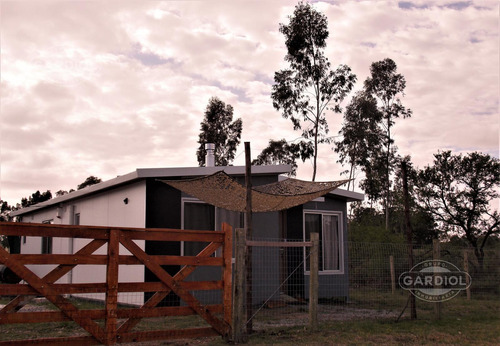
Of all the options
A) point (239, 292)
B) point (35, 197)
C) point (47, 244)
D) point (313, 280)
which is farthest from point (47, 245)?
point (35, 197)

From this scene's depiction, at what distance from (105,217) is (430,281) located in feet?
21.5

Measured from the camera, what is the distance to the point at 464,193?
60.3 ft

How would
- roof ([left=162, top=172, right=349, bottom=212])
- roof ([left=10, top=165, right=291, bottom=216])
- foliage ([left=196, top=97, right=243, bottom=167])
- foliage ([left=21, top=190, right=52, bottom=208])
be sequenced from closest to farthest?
roof ([left=162, top=172, right=349, bottom=212]) → roof ([left=10, top=165, right=291, bottom=216]) → foliage ([left=196, top=97, right=243, bottom=167]) → foliage ([left=21, top=190, right=52, bottom=208])

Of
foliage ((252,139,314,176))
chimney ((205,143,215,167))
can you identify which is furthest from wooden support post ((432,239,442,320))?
foliage ((252,139,314,176))

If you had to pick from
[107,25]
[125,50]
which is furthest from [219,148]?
[107,25]

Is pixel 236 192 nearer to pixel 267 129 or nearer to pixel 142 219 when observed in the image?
pixel 142 219

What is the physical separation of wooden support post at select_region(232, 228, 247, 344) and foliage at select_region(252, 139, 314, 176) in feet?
50.4

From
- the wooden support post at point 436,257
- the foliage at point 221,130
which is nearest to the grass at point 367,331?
the wooden support post at point 436,257

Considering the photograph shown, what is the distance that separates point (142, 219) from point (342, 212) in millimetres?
4938

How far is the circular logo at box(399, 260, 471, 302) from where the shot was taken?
8.63m

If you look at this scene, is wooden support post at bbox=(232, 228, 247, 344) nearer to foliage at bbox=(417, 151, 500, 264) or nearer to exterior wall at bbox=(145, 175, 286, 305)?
exterior wall at bbox=(145, 175, 286, 305)

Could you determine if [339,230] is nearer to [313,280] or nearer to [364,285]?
[364,285]

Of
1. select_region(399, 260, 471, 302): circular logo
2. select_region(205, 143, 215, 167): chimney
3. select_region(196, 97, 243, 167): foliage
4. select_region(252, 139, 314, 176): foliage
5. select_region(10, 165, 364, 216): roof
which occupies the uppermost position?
select_region(196, 97, 243, 167): foliage

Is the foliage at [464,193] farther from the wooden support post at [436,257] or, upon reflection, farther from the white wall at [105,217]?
the white wall at [105,217]
